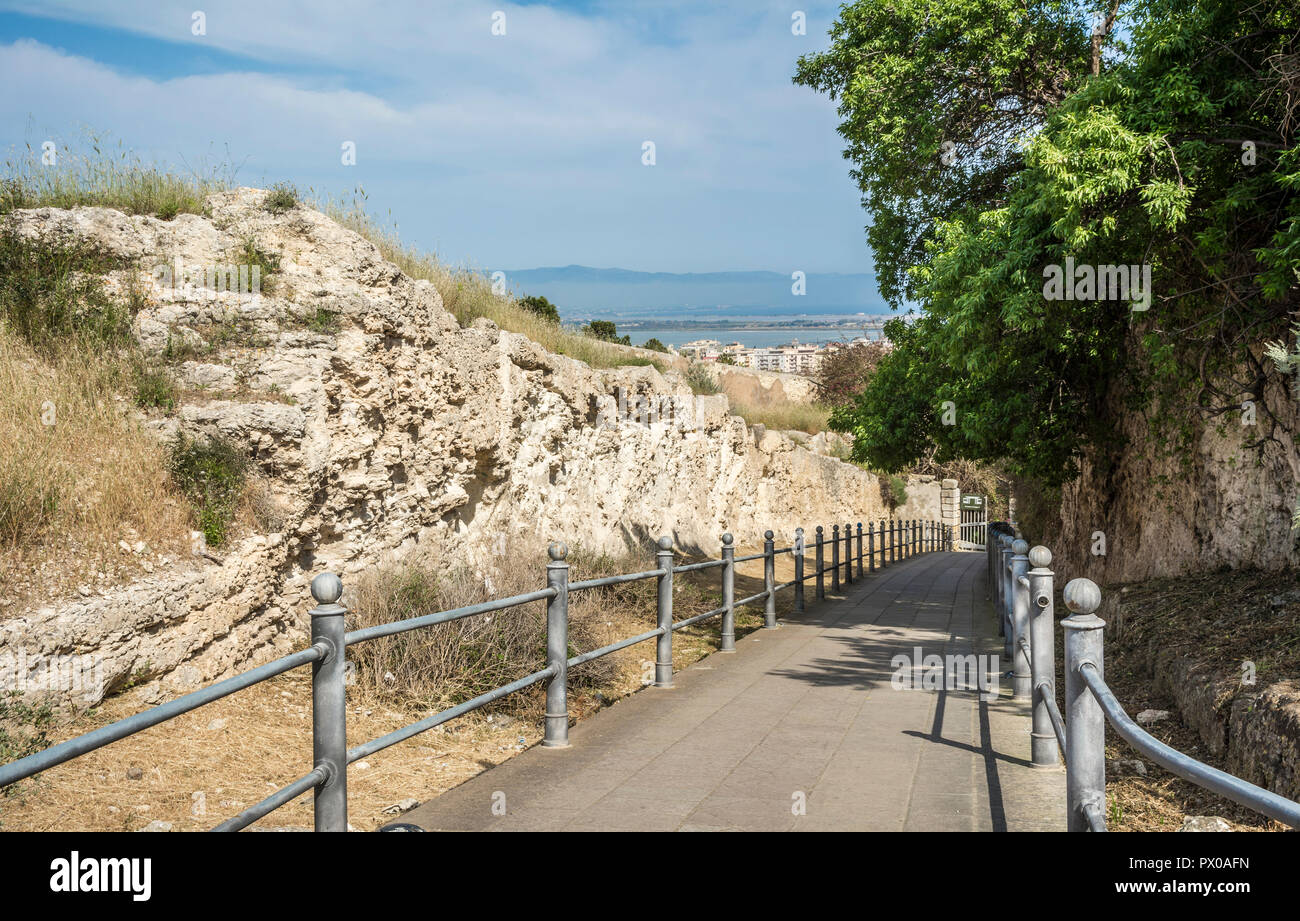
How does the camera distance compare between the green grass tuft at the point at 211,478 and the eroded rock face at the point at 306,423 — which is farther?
the green grass tuft at the point at 211,478

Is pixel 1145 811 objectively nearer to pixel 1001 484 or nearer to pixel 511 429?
pixel 511 429

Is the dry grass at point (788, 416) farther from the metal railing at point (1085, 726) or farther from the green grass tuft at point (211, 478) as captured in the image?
the metal railing at point (1085, 726)

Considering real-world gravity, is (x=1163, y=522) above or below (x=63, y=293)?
below

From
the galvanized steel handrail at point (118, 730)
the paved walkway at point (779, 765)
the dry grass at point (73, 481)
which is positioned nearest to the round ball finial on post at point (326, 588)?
the galvanized steel handrail at point (118, 730)

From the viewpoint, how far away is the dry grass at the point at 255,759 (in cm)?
534

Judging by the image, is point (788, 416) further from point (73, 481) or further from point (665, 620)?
point (73, 481)

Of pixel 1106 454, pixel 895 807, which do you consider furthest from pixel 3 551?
pixel 1106 454

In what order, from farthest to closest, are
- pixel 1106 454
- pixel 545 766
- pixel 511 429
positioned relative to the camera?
1. pixel 1106 454
2. pixel 511 429
3. pixel 545 766

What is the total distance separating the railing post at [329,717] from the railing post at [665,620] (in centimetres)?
468

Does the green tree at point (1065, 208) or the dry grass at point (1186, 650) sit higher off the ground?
the green tree at point (1065, 208)

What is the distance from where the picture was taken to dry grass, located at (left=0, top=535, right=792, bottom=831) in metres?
5.34

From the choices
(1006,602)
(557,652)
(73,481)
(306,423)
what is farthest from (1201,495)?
(73,481)

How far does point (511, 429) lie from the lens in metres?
12.9
